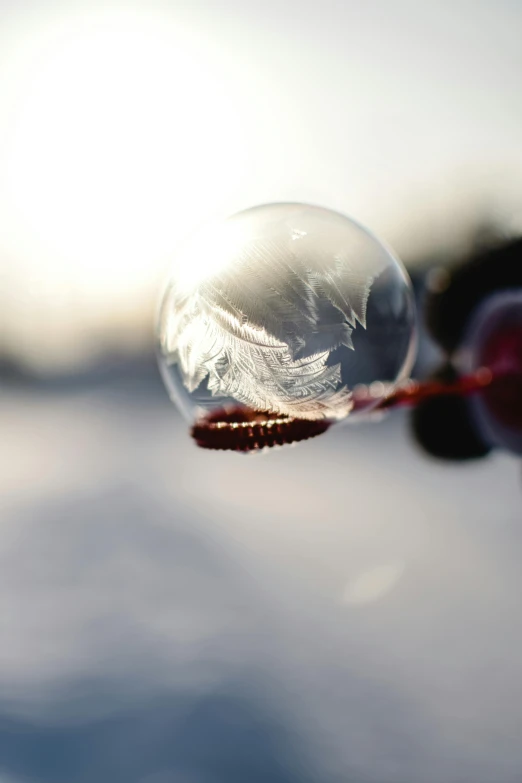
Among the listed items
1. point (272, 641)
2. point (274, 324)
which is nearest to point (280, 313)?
point (274, 324)

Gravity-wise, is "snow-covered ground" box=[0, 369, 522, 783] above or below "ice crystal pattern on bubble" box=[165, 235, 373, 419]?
below

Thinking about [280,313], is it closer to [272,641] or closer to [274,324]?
[274,324]

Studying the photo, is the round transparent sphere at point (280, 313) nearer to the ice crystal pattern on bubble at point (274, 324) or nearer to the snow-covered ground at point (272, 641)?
the ice crystal pattern on bubble at point (274, 324)

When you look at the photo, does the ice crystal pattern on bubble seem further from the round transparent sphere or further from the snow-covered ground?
the snow-covered ground

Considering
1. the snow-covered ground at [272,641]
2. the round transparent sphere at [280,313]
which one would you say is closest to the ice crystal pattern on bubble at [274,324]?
the round transparent sphere at [280,313]

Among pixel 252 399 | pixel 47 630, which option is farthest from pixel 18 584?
pixel 252 399

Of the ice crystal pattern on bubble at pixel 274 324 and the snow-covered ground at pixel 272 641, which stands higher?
the ice crystal pattern on bubble at pixel 274 324

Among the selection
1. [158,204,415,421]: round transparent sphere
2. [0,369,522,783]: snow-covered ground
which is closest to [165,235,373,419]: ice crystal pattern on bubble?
[158,204,415,421]: round transparent sphere
